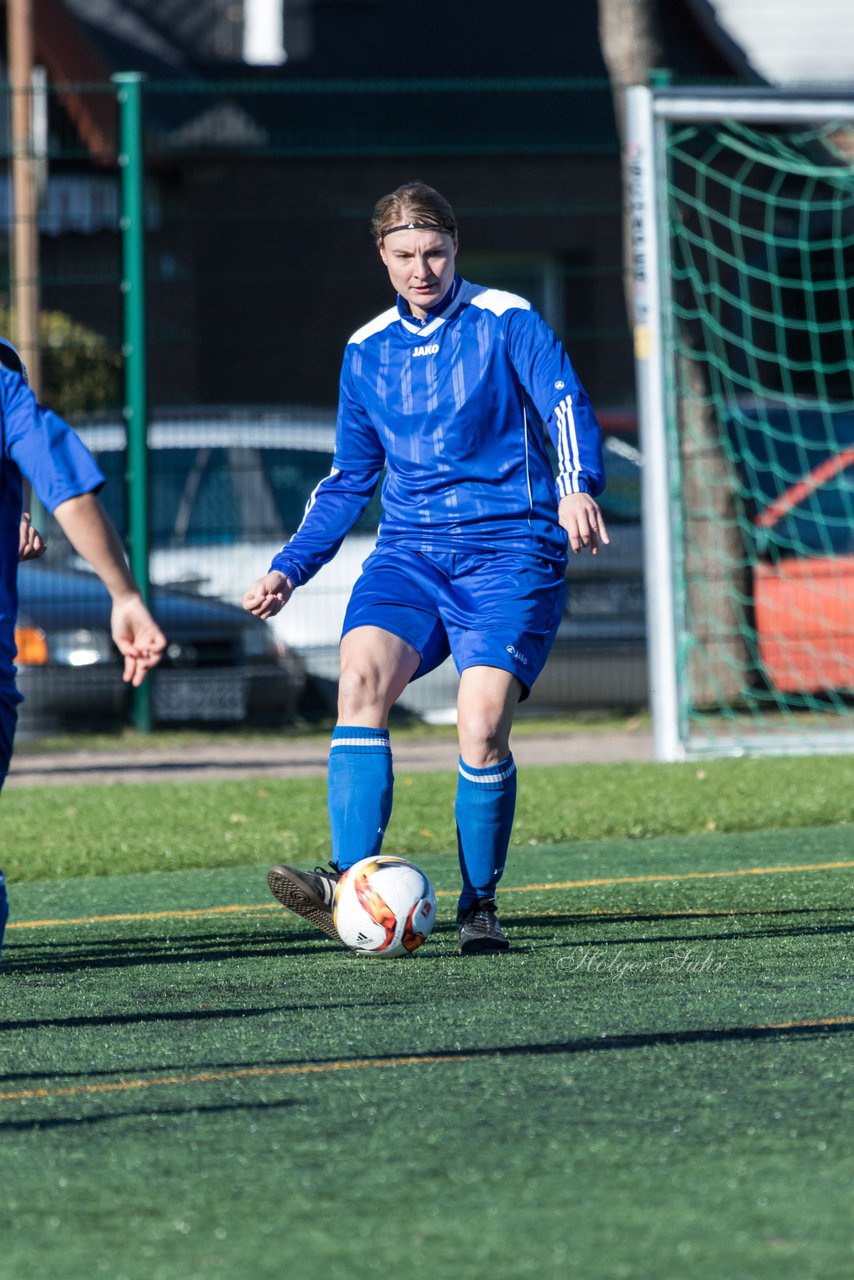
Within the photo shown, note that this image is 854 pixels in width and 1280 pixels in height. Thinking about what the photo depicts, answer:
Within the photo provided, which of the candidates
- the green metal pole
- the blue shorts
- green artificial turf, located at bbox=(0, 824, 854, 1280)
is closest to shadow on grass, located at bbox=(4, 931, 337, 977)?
green artificial turf, located at bbox=(0, 824, 854, 1280)

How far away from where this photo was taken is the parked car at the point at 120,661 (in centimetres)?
1143

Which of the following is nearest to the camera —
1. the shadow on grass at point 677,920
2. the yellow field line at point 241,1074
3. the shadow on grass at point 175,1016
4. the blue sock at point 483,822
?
the yellow field line at point 241,1074

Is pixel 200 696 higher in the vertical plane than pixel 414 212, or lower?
lower

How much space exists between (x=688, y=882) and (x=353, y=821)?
1663mm

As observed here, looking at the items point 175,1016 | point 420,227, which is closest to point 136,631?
point 175,1016

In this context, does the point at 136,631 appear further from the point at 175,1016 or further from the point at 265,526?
the point at 265,526

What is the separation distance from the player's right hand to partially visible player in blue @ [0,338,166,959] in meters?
0.82

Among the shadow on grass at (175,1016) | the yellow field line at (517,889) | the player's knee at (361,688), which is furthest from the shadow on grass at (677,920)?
the shadow on grass at (175,1016)

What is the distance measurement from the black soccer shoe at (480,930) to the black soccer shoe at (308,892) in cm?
32

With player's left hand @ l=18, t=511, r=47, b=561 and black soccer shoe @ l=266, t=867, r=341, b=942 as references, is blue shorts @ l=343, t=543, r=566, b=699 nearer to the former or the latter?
black soccer shoe @ l=266, t=867, r=341, b=942

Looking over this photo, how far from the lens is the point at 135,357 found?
1177 cm

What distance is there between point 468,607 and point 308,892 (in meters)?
0.84

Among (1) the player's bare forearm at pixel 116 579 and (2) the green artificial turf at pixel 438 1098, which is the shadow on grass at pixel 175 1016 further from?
(1) the player's bare forearm at pixel 116 579

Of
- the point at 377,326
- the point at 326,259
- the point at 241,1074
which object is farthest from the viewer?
the point at 326,259
